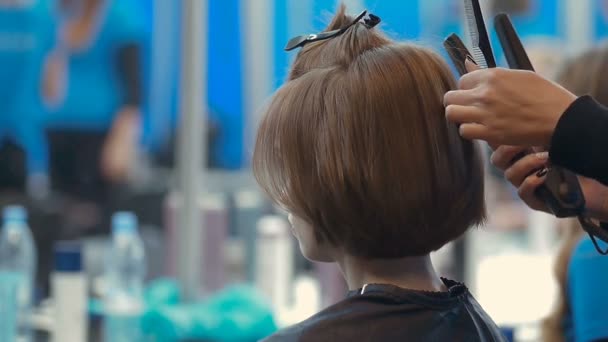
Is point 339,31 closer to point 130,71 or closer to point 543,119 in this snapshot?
point 543,119

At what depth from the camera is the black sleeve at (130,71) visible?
2.74 m

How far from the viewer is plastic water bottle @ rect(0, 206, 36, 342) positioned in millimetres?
1631

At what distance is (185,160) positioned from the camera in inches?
80.0

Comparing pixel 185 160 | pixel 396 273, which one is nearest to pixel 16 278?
pixel 185 160

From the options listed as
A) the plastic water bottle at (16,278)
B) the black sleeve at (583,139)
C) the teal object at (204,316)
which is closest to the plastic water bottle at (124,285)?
the teal object at (204,316)

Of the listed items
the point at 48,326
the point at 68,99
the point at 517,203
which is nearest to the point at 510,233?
the point at 517,203

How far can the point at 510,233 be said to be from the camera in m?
3.10

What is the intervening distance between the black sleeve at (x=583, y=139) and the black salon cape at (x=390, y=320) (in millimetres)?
221

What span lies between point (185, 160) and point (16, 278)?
0.49 m

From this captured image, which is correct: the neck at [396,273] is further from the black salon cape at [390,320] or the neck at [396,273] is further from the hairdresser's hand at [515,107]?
the hairdresser's hand at [515,107]

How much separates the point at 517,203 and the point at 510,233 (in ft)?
0.40

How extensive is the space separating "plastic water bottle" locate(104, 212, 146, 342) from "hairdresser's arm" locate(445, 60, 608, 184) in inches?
42.8

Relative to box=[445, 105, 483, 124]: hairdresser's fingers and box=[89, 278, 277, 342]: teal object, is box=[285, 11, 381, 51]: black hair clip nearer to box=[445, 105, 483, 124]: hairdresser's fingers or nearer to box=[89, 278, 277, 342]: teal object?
box=[445, 105, 483, 124]: hairdresser's fingers

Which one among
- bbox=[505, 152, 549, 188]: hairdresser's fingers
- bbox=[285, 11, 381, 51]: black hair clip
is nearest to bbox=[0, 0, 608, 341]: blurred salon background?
bbox=[285, 11, 381, 51]: black hair clip
